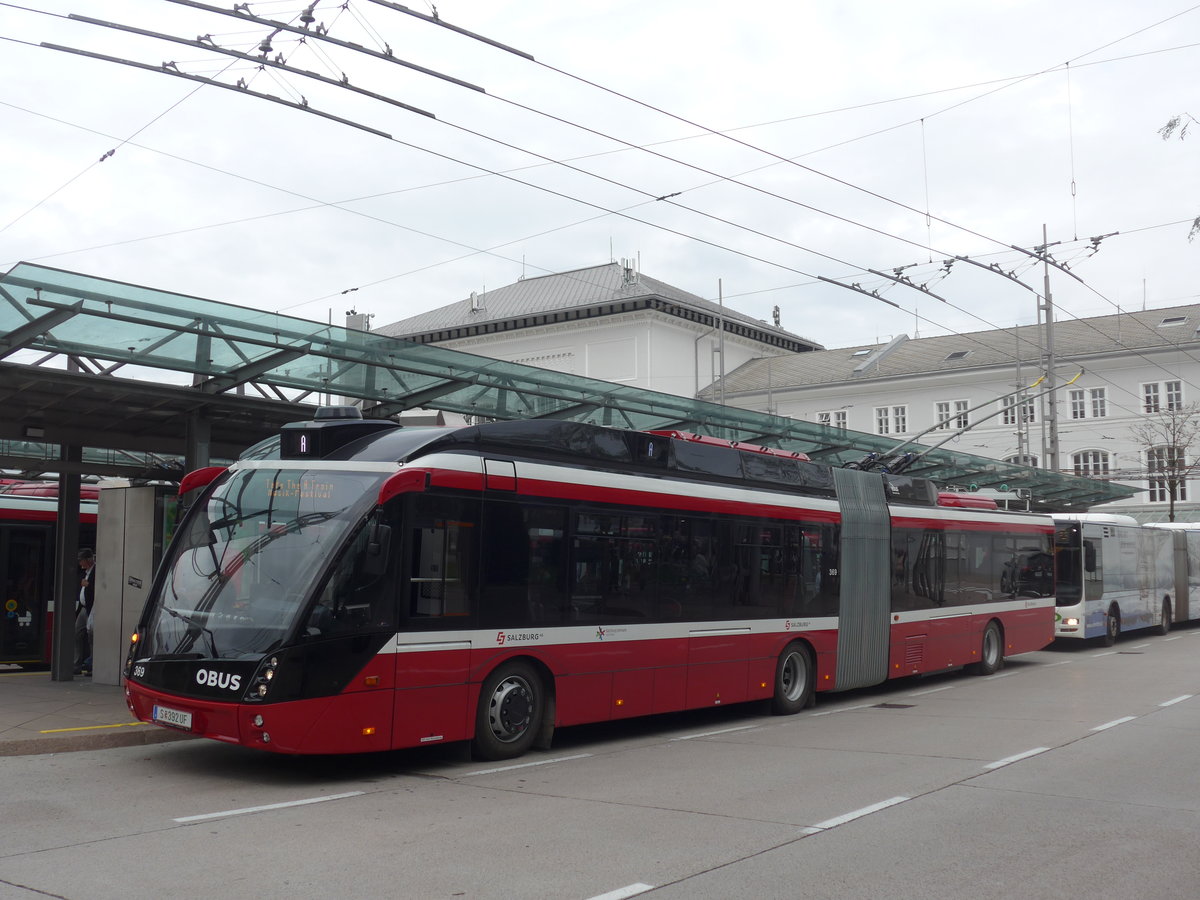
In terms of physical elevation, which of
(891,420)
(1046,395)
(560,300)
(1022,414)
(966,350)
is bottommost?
(1022,414)

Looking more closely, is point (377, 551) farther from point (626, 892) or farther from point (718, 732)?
point (718, 732)

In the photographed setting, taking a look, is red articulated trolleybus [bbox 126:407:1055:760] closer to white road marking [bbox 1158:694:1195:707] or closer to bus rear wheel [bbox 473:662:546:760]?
bus rear wheel [bbox 473:662:546:760]

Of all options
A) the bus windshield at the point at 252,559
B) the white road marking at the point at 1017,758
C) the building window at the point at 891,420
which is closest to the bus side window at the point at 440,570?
the bus windshield at the point at 252,559

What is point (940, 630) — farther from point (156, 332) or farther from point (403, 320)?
point (403, 320)

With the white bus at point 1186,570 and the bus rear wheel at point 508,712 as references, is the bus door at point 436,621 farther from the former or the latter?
the white bus at point 1186,570

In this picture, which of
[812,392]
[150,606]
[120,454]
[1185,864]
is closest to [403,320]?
[812,392]

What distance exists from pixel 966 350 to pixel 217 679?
6068 centimetres

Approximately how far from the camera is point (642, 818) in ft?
26.0

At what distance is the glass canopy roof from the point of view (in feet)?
38.1

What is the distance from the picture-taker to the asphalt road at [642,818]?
20.1ft

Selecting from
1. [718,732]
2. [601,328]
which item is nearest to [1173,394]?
[601,328]

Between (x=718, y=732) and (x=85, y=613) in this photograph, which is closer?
(x=718, y=732)

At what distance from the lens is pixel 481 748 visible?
1023 centimetres

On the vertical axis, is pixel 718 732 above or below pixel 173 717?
below
